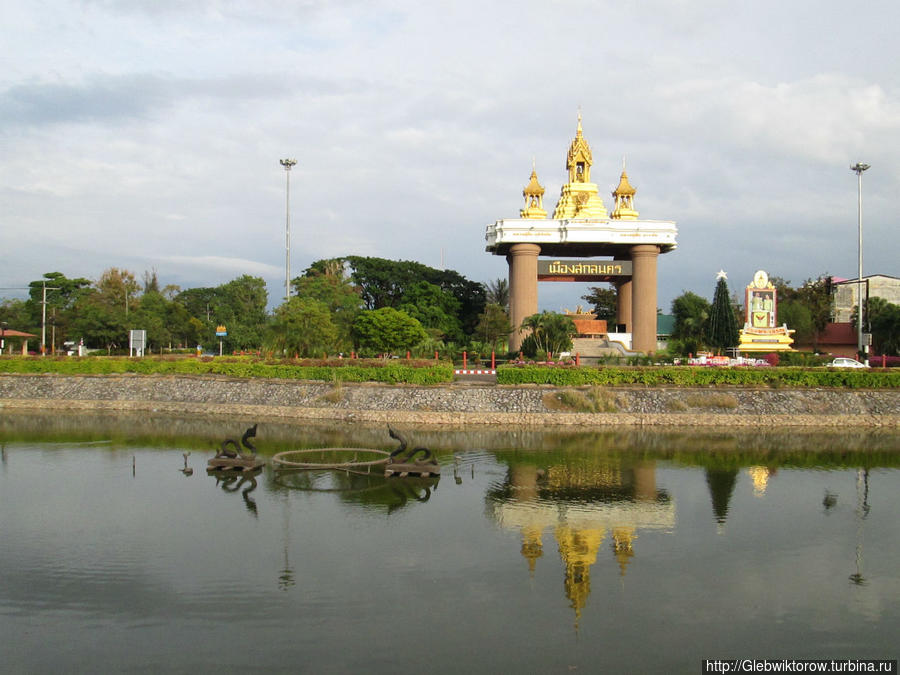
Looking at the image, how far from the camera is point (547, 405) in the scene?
3322 cm

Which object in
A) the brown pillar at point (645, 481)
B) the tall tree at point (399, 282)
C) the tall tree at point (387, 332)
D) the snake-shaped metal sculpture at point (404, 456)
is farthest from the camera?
the tall tree at point (399, 282)

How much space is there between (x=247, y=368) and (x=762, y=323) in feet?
110

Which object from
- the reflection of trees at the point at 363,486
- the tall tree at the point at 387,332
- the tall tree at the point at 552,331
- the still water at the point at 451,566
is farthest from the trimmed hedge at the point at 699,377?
the tall tree at the point at 387,332

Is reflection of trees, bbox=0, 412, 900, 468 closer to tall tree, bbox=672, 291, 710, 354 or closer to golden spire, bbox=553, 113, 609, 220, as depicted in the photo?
tall tree, bbox=672, 291, 710, 354

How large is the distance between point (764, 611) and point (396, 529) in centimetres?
801

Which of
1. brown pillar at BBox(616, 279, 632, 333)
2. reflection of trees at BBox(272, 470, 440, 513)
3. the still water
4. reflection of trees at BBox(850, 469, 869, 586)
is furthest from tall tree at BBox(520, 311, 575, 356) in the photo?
reflection of trees at BBox(272, 470, 440, 513)

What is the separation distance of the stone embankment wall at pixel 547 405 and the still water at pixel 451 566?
26.2 feet

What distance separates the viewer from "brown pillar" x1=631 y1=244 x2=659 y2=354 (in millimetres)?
52469

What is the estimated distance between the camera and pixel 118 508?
1814cm

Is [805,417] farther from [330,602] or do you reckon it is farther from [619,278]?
[330,602]

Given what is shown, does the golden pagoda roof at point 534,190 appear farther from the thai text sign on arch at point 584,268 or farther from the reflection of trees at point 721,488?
the reflection of trees at point 721,488

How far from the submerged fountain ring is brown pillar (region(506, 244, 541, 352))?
27.9 metres

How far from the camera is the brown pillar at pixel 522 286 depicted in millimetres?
51875

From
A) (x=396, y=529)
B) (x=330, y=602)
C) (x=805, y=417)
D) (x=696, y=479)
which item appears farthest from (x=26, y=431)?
(x=805, y=417)
